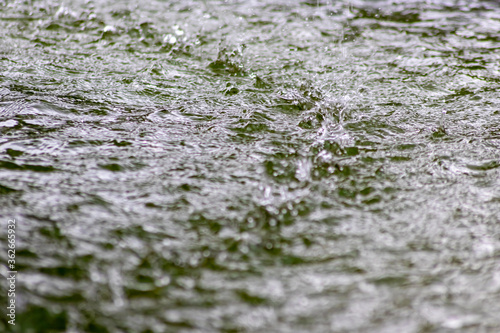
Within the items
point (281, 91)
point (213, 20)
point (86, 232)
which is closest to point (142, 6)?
point (213, 20)

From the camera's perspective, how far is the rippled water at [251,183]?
1.26 metres

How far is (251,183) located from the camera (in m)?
1.72

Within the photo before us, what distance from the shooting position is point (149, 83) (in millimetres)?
2523

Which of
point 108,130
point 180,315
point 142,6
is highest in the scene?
point 142,6

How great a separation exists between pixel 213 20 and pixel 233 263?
2635 mm

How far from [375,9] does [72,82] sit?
2672mm

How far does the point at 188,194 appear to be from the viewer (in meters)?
1.66

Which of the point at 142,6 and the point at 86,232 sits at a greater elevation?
the point at 142,6

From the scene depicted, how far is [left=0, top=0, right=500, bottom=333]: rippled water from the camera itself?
1.26 meters

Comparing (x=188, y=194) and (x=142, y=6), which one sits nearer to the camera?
(x=188, y=194)

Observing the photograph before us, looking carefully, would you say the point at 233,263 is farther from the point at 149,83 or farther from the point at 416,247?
the point at 149,83

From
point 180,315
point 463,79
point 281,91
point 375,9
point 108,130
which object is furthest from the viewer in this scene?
point 375,9

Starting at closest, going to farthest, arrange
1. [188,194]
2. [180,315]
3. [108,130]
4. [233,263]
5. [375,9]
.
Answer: [180,315]
[233,263]
[188,194]
[108,130]
[375,9]

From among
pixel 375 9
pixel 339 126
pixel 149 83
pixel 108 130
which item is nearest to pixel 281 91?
pixel 339 126
